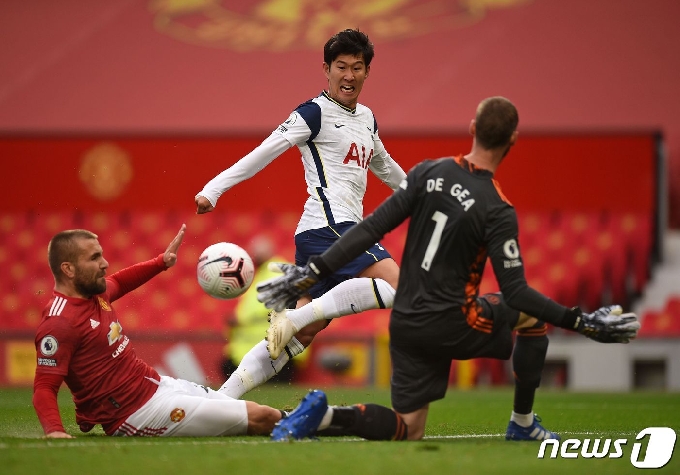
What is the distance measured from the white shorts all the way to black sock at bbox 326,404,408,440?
21.4 inches

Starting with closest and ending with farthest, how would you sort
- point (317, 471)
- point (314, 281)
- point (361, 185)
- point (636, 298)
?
point (317, 471) < point (314, 281) < point (361, 185) < point (636, 298)

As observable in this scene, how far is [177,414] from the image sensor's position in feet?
16.8

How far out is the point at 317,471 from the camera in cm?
381

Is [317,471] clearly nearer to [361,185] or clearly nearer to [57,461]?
[57,461]

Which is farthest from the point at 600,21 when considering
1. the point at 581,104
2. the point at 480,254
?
the point at 480,254

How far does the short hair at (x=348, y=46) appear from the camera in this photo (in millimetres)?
5898

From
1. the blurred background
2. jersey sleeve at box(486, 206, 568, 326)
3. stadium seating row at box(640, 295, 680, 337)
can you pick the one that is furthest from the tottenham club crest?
stadium seating row at box(640, 295, 680, 337)

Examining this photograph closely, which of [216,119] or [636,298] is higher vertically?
[216,119]

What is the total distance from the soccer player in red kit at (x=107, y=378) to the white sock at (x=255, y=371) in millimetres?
656

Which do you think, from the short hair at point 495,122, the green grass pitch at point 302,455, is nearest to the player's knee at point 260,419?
the green grass pitch at point 302,455

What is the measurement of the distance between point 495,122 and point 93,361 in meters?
2.19

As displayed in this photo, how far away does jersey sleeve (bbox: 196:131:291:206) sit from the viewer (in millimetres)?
5523

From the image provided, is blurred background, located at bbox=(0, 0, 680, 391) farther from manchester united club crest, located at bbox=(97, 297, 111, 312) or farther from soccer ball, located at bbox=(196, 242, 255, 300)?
manchester united club crest, located at bbox=(97, 297, 111, 312)

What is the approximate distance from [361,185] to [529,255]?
27.0 ft
